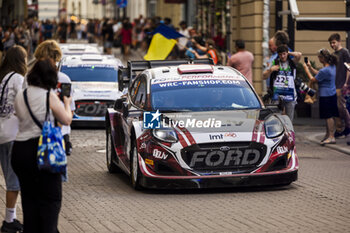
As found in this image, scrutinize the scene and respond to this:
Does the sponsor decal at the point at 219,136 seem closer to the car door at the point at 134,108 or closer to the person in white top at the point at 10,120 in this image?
the car door at the point at 134,108

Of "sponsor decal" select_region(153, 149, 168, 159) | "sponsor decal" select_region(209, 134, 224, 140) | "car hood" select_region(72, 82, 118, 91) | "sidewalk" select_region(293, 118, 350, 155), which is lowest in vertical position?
"sidewalk" select_region(293, 118, 350, 155)

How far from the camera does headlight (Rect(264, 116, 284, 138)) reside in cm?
1081

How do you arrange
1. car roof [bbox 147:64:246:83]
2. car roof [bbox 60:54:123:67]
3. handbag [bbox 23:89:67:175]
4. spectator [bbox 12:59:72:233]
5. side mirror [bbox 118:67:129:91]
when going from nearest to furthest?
1. handbag [bbox 23:89:67:175]
2. spectator [bbox 12:59:72:233]
3. car roof [bbox 147:64:246:83]
4. side mirror [bbox 118:67:129:91]
5. car roof [bbox 60:54:123:67]

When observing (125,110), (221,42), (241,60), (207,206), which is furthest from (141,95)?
(221,42)

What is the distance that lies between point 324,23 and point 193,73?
18.1ft

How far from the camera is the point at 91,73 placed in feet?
68.1

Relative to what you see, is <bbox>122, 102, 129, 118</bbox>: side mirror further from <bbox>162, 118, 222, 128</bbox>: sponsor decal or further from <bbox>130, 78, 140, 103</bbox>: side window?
<bbox>162, 118, 222, 128</bbox>: sponsor decal

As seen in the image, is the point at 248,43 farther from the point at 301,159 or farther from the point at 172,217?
the point at 172,217

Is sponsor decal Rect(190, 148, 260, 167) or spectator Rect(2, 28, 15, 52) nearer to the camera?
sponsor decal Rect(190, 148, 260, 167)

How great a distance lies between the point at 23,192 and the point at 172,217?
7.60ft

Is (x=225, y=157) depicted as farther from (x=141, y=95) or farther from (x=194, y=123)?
(x=141, y=95)

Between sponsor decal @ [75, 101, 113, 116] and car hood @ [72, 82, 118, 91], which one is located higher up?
car hood @ [72, 82, 118, 91]

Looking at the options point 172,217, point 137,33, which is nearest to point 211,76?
point 172,217

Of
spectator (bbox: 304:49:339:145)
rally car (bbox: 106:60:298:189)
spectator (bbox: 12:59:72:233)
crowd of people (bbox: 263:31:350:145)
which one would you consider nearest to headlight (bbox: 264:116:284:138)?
rally car (bbox: 106:60:298:189)
